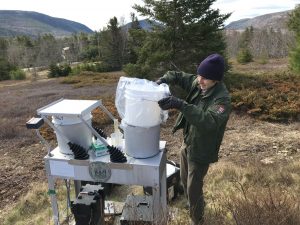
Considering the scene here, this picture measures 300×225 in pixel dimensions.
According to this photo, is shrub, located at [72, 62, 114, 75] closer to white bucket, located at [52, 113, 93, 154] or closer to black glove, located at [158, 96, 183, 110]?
white bucket, located at [52, 113, 93, 154]

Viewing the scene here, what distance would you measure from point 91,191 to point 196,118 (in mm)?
1384

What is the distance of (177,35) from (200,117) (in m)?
9.23

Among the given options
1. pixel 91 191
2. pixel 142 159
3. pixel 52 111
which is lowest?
pixel 91 191

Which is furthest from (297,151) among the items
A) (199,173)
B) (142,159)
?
(142,159)

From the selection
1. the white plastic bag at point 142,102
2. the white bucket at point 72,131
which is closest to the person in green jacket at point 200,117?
the white plastic bag at point 142,102

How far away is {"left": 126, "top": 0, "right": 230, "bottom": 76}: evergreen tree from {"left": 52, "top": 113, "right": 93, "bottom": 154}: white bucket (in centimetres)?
828

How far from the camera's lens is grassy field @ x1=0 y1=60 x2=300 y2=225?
7.84ft

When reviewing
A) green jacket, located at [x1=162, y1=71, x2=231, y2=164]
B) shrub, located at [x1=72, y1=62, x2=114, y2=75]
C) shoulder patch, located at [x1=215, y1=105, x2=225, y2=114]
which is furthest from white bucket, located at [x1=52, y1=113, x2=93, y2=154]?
shrub, located at [x1=72, y1=62, x2=114, y2=75]

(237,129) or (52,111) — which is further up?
(52,111)

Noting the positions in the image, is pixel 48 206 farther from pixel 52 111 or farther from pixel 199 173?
pixel 199 173

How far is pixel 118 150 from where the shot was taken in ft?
9.21

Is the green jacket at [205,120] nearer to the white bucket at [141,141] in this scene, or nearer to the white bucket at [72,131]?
the white bucket at [141,141]

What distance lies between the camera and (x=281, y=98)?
9023 mm

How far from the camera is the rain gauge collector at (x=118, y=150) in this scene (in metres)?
2.74
